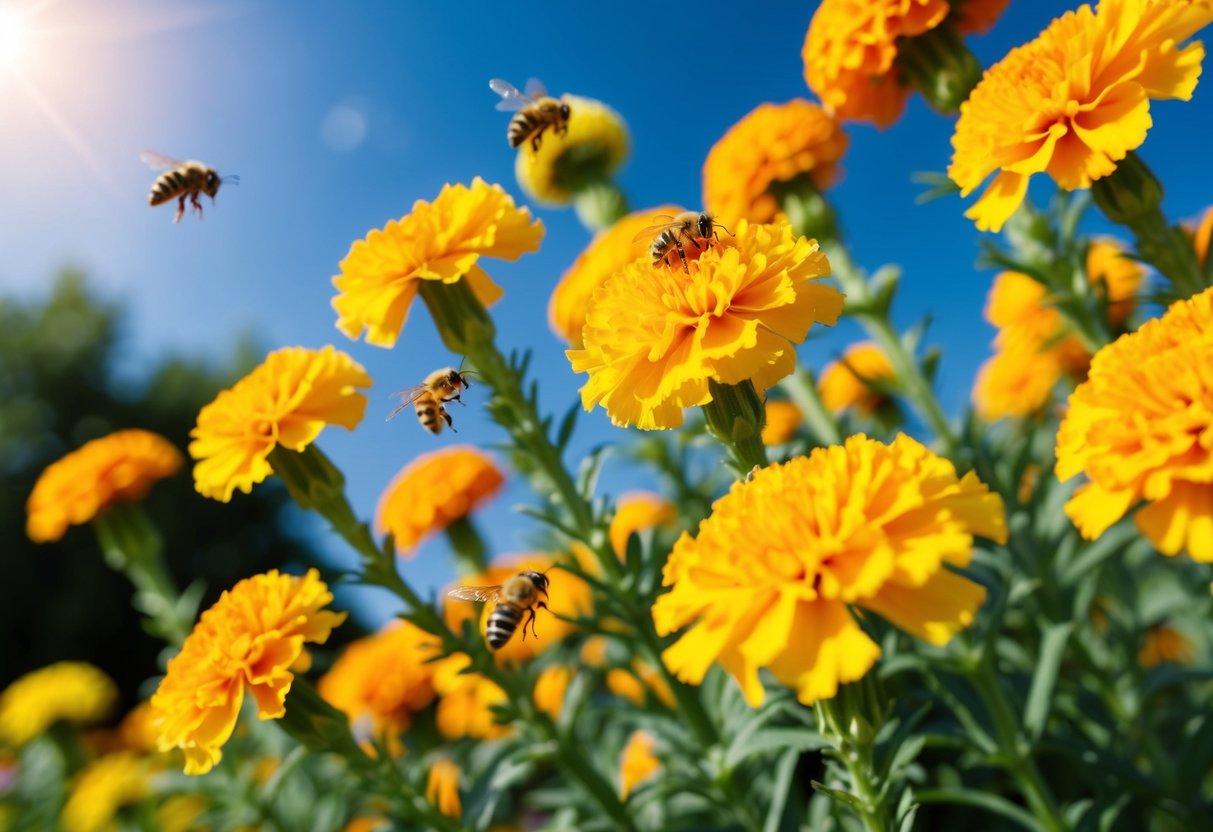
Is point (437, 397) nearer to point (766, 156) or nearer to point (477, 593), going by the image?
point (477, 593)

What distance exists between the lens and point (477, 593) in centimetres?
180

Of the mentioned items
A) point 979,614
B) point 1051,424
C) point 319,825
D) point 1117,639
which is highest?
point 319,825

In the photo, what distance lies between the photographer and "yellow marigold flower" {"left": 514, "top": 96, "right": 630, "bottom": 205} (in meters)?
2.78

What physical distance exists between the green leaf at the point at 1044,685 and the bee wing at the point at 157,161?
254 centimetres

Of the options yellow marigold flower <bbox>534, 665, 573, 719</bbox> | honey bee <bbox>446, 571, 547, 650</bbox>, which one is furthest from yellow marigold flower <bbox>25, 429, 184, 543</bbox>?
honey bee <bbox>446, 571, 547, 650</bbox>

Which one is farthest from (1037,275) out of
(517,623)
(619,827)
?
(619,827)

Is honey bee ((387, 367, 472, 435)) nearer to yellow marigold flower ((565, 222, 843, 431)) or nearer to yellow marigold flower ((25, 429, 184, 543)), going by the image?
yellow marigold flower ((565, 222, 843, 431))

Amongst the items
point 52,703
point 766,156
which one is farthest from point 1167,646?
point 52,703

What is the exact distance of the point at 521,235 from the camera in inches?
67.7

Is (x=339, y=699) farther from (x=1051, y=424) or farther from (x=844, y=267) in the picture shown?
(x=1051, y=424)

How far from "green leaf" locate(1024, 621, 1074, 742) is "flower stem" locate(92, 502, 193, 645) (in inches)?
101

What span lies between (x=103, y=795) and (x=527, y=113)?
3.49 meters

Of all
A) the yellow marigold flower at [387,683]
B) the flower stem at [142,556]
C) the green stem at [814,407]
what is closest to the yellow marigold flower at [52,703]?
the flower stem at [142,556]

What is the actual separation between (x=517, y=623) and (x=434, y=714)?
6.04 ft
